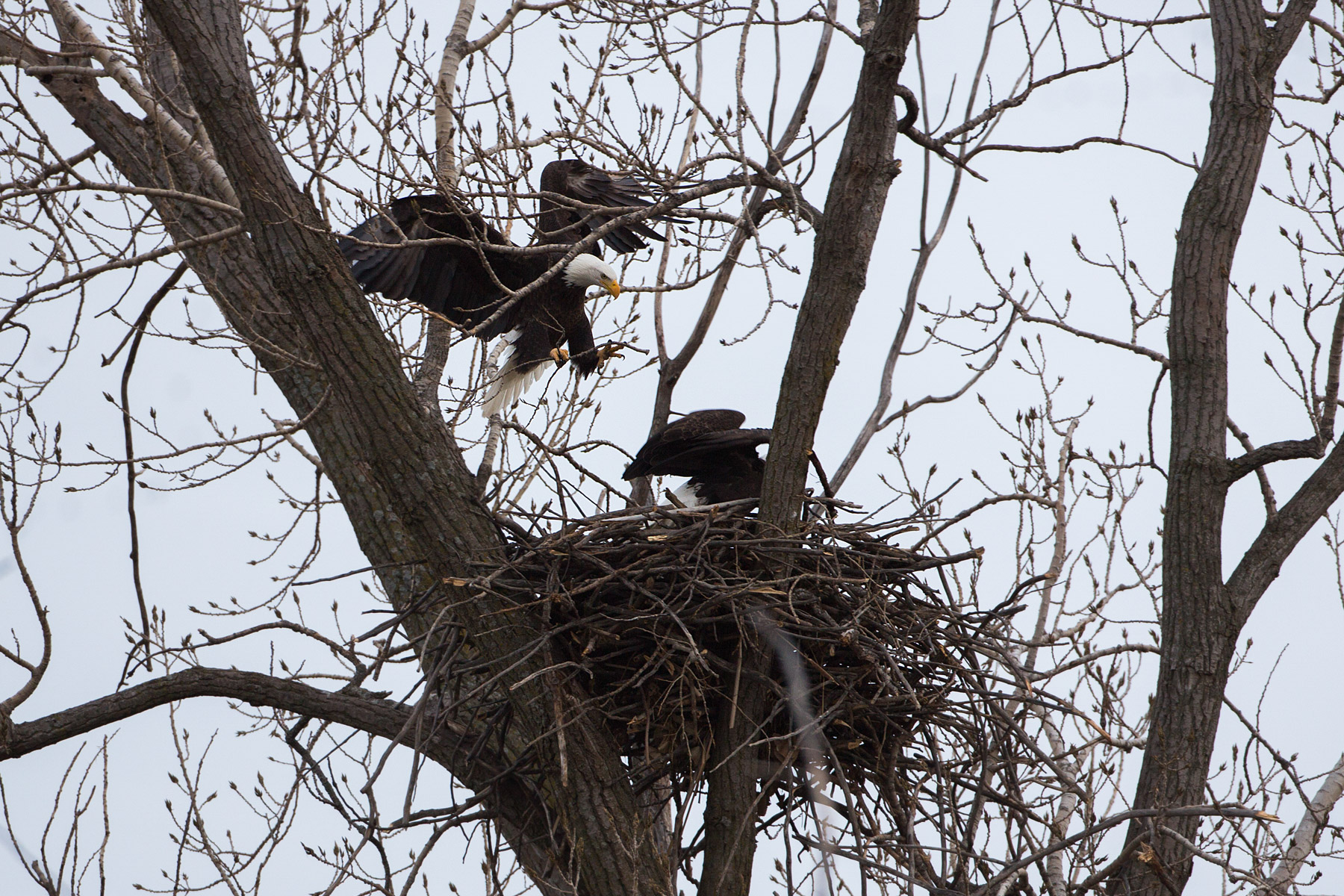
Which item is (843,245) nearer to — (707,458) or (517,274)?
(707,458)

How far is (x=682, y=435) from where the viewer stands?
3688 mm

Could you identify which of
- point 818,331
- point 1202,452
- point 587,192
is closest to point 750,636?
point 818,331

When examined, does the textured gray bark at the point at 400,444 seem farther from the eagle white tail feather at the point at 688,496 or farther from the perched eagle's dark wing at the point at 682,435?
the eagle white tail feather at the point at 688,496

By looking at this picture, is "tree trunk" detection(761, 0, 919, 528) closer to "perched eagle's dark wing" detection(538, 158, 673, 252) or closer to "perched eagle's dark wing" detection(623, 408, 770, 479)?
"perched eagle's dark wing" detection(623, 408, 770, 479)

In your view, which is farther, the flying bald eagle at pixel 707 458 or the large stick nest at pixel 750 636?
the flying bald eagle at pixel 707 458

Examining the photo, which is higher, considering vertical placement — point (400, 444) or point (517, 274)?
point (517, 274)

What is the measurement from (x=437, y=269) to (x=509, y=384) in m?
0.81

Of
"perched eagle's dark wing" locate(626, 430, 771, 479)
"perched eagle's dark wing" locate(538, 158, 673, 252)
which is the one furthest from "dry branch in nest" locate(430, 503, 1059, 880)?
"perched eagle's dark wing" locate(538, 158, 673, 252)

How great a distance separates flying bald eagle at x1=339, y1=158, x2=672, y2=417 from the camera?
4.48 metres

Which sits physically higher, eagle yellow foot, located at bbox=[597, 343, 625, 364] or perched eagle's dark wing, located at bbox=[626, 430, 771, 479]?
eagle yellow foot, located at bbox=[597, 343, 625, 364]

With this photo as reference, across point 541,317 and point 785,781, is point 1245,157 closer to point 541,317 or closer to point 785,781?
point 785,781

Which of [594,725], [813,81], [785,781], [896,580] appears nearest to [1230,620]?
[896,580]

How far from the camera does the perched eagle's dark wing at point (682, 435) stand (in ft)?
12.1

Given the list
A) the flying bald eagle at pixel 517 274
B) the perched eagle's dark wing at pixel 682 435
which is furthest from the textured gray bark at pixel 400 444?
the flying bald eagle at pixel 517 274
